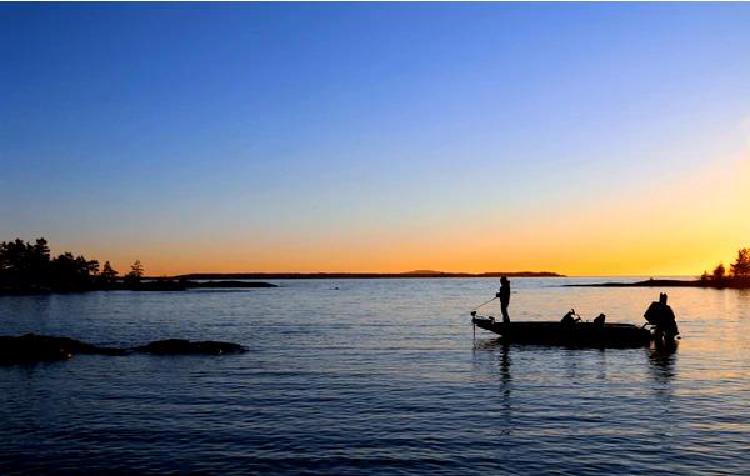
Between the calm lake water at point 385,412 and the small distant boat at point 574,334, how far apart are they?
1.75 meters

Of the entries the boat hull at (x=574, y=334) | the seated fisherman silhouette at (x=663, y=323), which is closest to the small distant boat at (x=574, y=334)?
the boat hull at (x=574, y=334)

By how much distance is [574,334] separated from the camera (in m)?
39.2

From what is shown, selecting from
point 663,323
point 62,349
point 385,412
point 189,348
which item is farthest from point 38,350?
point 663,323

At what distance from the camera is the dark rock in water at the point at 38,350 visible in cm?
3256

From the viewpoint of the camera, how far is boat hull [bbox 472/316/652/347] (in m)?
38.7

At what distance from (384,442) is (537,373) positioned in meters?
13.3

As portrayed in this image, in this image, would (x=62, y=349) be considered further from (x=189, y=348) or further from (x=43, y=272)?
(x=43, y=272)

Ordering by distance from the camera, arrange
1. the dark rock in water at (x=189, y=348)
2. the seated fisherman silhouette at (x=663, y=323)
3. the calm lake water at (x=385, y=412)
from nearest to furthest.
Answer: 1. the calm lake water at (x=385, y=412)
2. the dark rock in water at (x=189, y=348)
3. the seated fisherman silhouette at (x=663, y=323)

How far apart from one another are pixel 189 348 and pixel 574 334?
2346 centimetres

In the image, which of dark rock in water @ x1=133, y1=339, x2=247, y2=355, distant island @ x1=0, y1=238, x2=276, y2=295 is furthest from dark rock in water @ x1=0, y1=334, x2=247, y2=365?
distant island @ x1=0, y1=238, x2=276, y2=295

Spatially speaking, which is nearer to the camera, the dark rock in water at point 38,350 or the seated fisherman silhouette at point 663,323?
the dark rock in water at point 38,350

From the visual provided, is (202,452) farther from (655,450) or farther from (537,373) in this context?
(537,373)

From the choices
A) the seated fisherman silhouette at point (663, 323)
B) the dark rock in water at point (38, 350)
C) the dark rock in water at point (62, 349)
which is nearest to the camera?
the dark rock in water at point (38, 350)

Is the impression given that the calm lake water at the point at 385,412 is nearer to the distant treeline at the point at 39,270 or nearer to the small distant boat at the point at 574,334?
the small distant boat at the point at 574,334
